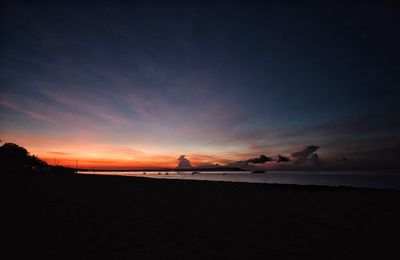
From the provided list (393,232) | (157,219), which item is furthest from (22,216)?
(393,232)

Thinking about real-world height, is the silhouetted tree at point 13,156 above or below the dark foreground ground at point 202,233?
above

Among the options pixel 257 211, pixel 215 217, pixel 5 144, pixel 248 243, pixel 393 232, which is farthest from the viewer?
pixel 5 144

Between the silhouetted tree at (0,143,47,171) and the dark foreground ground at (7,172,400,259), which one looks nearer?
the dark foreground ground at (7,172,400,259)

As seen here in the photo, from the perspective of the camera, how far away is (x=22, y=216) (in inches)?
381

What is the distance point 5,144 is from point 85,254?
8040cm

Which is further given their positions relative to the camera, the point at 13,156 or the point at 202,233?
the point at 13,156

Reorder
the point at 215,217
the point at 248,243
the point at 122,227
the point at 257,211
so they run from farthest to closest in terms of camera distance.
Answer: the point at 257,211 → the point at 215,217 → the point at 122,227 → the point at 248,243

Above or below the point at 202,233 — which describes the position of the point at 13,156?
above

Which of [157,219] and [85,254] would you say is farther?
[157,219]

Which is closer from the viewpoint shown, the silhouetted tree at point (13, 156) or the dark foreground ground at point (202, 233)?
the dark foreground ground at point (202, 233)

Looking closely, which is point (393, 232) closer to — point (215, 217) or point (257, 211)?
point (257, 211)

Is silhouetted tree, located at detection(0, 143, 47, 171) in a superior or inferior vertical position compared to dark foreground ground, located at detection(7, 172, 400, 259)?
superior

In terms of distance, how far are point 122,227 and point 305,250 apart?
608cm

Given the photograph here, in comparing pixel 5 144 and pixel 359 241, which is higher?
pixel 5 144
